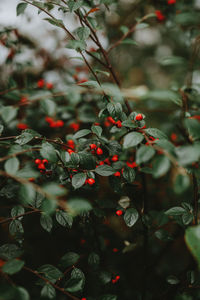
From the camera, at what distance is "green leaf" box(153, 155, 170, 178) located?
2.05 ft

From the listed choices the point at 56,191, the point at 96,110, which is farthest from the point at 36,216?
the point at 56,191

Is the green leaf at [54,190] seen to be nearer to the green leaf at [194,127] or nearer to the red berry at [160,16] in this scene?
the green leaf at [194,127]

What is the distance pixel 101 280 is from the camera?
43.7 inches

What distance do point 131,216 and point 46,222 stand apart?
1.25 feet

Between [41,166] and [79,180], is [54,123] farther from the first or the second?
[79,180]

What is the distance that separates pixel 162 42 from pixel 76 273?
15.8 feet

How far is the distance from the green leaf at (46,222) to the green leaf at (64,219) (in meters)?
0.04

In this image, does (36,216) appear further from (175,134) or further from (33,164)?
(175,134)

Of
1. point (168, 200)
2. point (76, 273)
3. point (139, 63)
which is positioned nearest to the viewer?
point (76, 273)

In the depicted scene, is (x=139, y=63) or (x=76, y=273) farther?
(x=139, y=63)

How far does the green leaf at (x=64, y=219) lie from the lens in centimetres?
93

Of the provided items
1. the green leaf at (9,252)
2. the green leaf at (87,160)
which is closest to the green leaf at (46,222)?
the green leaf at (9,252)

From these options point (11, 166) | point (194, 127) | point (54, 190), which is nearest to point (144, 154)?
point (194, 127)

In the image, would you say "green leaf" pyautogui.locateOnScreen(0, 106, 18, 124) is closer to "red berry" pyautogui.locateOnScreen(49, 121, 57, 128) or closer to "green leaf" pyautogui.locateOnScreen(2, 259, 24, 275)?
"green leaf" pyautogui.locateOnScreen(2, 259, 24, 275)
